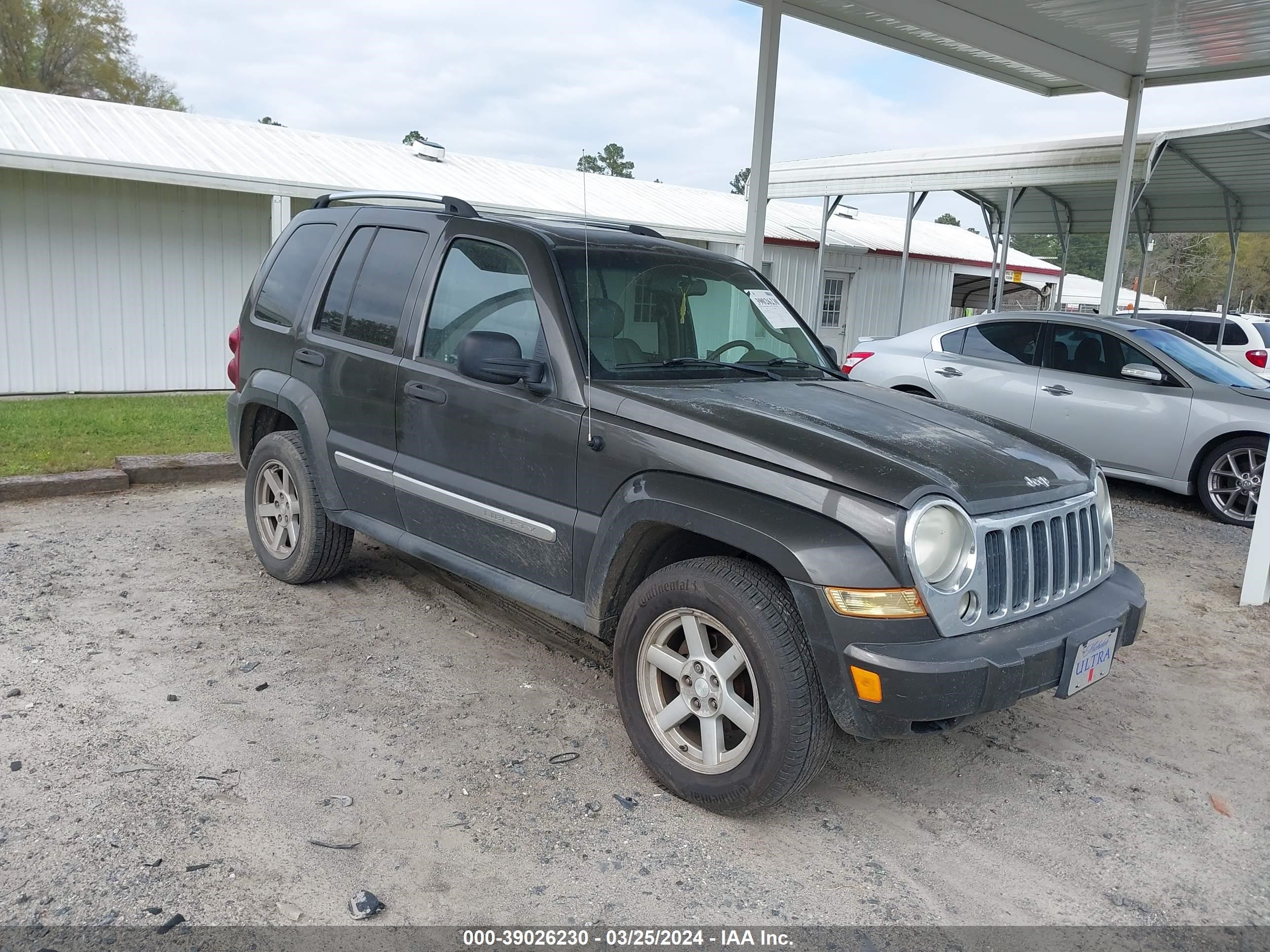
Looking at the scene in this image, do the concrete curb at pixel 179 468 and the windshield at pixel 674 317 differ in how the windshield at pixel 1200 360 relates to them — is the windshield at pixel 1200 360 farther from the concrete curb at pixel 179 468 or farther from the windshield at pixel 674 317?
the concrete curb at pixel 179 468

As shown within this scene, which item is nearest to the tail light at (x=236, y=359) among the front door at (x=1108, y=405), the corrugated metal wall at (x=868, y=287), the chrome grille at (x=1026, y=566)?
the chrome grille at (x=1026, y=566)

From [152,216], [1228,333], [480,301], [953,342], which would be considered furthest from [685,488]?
[1228,333]

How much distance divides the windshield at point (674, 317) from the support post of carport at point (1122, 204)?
9.21 m

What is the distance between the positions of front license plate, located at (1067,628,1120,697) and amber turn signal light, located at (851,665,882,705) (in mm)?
810

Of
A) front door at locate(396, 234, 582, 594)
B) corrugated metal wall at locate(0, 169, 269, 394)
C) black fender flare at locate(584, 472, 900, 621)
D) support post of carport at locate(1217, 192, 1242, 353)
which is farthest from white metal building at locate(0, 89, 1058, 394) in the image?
support post of carport at locate(1217, 192, 1242, 353)

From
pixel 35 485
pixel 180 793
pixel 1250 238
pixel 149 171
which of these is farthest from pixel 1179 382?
pixel 1250 238

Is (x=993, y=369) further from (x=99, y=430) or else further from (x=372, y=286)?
(x=99, y=430)

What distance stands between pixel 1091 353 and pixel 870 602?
6810mm

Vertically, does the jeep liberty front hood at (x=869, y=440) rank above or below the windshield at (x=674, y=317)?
below

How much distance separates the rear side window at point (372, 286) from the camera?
15.3 feet

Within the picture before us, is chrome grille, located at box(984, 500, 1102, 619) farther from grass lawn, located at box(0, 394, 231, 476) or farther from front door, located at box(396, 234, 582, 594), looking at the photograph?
grass lawn, located at box(0, 394, 231, 476)

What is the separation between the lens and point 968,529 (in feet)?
10.3

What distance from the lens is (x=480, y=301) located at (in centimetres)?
433

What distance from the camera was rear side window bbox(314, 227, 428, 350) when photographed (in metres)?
4.66
